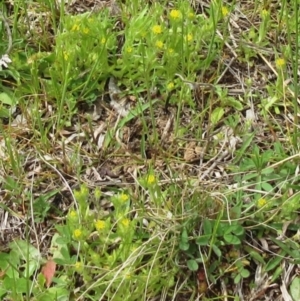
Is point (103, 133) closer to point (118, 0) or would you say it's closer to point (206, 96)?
point (206, 96)

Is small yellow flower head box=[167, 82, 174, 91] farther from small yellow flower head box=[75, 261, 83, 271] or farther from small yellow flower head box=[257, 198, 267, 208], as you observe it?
small yellow flower head box=[75, 261, 83, 271]

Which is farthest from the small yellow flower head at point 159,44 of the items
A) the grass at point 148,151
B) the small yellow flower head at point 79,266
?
the small yellow flower head at point 79,266

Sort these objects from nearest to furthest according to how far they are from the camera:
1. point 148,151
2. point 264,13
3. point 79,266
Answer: point 79,266
point 148,151
point 264,13

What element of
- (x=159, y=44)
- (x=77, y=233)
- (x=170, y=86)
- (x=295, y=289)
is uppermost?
(x=159, y=44)

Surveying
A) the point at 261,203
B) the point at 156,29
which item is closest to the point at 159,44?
the point at 156,29

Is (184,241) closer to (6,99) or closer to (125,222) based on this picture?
(125,222)

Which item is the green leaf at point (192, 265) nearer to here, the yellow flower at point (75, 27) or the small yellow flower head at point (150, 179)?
the small yellow flower head at point (150, 179)

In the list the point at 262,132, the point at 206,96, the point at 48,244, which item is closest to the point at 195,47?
the point at 206,96

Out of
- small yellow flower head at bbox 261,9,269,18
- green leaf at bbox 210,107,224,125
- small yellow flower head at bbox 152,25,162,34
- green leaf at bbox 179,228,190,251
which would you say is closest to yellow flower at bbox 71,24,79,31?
small yellow flower head at bbox 152,25,162,34
